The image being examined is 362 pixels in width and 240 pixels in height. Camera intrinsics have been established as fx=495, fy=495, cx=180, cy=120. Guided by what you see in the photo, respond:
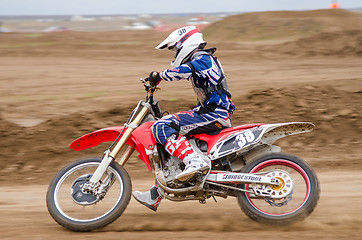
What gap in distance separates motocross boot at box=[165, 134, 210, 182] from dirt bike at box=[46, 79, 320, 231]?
82 millimetres

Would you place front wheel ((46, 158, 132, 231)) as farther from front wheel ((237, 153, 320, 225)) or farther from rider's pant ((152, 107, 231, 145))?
front wheel ((237, 153, 320, 225))

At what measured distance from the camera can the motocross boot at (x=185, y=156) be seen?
4.85m

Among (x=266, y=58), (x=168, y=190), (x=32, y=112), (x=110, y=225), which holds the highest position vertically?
(x=168, y=190)

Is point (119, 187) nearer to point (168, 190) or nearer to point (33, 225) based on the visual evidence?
point (168, 190)

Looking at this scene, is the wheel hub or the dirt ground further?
the dirt ground

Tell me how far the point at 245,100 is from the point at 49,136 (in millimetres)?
4285

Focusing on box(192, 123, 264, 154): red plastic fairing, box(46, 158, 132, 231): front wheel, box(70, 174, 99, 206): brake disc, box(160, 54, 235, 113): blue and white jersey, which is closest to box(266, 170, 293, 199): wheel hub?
box(192, 123, 264, 154): red plastic fairing

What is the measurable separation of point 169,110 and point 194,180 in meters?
5.52

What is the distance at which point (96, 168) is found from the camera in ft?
16.4

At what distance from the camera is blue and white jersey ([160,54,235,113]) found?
475 centimetres

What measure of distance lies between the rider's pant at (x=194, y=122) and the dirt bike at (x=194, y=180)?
10cm

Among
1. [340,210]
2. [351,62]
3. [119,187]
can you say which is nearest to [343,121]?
[340,210]

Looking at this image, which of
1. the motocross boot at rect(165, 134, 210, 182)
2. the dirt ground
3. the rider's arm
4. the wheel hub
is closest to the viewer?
the rider's arm

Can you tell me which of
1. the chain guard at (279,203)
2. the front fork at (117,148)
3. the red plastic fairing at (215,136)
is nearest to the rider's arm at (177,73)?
the front fork at (117,148)
